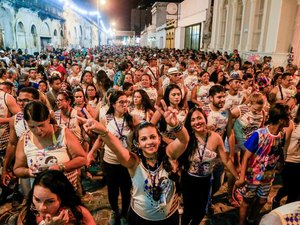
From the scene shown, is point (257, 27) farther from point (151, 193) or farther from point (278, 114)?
point (151, 193)

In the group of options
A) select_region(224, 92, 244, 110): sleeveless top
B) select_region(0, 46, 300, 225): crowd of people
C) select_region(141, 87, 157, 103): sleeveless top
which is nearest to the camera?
A: select_region(0, 46, 300, 225): crowd of people

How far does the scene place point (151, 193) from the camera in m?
2.60

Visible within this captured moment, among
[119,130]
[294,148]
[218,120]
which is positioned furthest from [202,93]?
[119,130]

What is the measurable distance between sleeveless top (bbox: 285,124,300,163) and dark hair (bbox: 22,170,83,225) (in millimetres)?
3196

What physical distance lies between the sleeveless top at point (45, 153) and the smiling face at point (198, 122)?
1611mm

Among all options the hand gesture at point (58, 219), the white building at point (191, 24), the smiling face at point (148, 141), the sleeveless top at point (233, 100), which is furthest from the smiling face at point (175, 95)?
the white building at point (191, 24)

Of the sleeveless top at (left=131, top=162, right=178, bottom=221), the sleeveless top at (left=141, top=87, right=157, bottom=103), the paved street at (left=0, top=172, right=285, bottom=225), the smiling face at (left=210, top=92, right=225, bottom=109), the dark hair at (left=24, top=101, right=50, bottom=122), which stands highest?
the dark hair at (left=24, top=101, right=50, bottom=122)

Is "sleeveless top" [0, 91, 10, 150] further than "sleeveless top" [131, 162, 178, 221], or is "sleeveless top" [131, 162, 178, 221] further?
"sleeveless top" [0, 91, 10, 150]

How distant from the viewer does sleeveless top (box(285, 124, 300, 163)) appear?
3797mm

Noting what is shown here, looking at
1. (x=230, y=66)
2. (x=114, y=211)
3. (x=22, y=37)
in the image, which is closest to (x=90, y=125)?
(x=114, y=211)

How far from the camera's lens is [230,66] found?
11.5 metres

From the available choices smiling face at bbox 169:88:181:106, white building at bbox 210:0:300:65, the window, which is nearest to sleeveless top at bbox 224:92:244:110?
smiling face at bbox 169:88:181:106

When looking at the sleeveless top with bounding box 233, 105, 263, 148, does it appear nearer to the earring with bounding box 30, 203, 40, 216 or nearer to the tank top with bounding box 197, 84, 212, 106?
the tank top with bounding box 197, 84, 212, 106

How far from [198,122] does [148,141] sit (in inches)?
39.1
